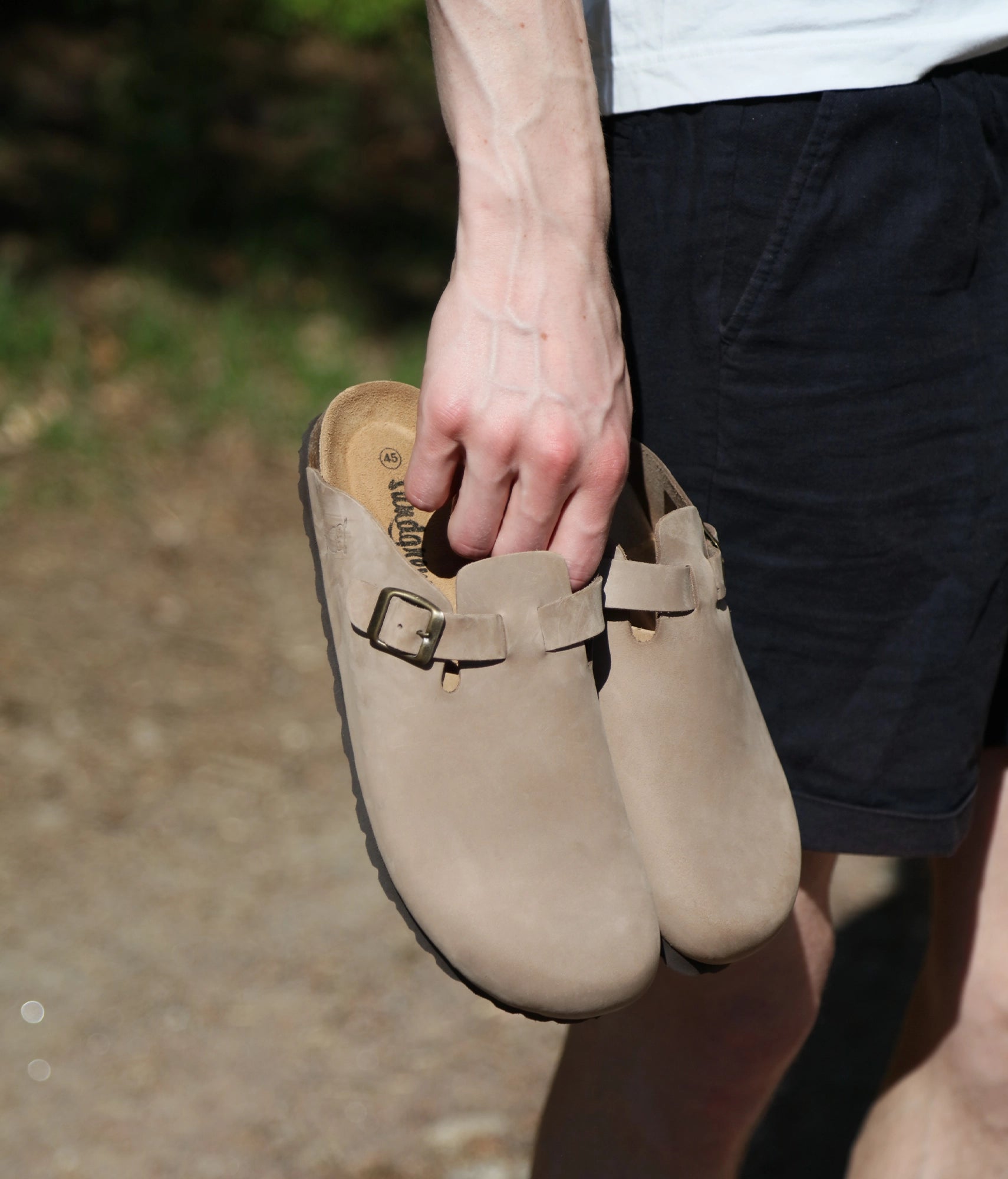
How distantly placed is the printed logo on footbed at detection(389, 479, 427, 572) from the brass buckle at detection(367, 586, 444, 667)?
192 millimetres

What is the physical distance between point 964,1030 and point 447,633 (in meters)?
0.83

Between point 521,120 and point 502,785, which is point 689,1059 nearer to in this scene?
point 502,785

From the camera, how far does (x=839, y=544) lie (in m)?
1.16

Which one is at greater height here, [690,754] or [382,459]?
[382,459]

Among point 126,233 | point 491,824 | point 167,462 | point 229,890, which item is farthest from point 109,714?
point 126,233

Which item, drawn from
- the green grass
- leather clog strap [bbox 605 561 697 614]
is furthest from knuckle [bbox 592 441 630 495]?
the green grass

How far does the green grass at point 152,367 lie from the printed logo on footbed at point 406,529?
2.45 m

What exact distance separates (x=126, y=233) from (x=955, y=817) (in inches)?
168

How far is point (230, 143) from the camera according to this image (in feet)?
18.3

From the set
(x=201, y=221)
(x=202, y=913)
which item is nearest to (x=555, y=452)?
(x=202, y=913)

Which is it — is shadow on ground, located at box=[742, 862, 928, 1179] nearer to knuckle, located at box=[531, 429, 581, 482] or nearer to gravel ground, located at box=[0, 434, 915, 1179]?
gravel ground, located at box=[0, 434, 915, 1179]

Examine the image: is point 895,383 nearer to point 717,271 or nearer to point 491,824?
point 717,271

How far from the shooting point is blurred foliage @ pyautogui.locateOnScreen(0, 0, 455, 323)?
4.74 meters

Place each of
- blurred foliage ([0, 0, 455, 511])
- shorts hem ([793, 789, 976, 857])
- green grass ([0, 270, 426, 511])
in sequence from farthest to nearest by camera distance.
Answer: blurred foliage ([0, 0, 455, 511])
green grass ([0, 270, 426, 511])
shorts hem ([793, 789, 976, 857])
